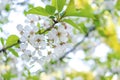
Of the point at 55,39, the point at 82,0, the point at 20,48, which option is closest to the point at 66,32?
the point at 55,39

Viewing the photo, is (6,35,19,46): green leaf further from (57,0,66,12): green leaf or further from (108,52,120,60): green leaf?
(108,52,120,60): green leaf

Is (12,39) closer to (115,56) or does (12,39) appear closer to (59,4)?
(59,4)

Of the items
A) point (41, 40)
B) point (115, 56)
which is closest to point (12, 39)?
point (41, 40)

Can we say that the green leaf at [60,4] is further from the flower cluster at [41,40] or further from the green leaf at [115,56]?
the green leaf at [115,56]

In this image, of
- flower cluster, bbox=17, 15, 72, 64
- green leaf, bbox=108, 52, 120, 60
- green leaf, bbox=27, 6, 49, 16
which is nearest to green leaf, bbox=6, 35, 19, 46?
flower cluster, bbox=17, 15, 72, 64

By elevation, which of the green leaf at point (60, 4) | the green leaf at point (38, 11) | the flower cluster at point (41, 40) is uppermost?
the green leaf at point (60, 4)

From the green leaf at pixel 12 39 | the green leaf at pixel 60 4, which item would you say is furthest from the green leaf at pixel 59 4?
the green leaf at pixel 12 39

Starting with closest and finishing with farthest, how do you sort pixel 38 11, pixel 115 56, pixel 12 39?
pixel 38 11
pixel 12 39
pixel 115 56

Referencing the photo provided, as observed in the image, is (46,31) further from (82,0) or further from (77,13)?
(82,0)

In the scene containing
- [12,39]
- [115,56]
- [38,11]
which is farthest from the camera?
[115,56]

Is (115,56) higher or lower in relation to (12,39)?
higher

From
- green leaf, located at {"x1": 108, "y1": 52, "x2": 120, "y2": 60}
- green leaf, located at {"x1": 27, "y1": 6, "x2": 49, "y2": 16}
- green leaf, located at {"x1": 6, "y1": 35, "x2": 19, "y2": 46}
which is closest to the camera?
green leaf, located at {"x1": 27, "y1": 6, "x2": 49, "y2": 16}
